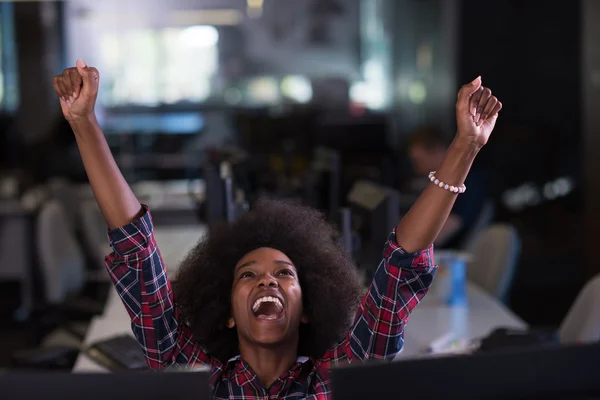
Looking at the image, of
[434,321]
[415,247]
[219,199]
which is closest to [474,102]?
[415,247]

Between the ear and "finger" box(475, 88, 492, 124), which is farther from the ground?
"finger" box(475, 88, 492, 124)

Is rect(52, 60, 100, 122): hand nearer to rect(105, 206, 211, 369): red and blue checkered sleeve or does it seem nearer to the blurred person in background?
rect(105, 206, 211, 369): red and blue checkered sleeve

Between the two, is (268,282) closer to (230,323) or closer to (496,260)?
(230,323)

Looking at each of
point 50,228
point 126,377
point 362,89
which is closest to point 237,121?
point 362,89

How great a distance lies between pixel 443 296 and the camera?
10.8 ft

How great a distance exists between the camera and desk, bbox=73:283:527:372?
280 cm

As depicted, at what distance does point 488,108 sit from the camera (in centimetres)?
140

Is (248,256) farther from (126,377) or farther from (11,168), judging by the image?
(11,168)

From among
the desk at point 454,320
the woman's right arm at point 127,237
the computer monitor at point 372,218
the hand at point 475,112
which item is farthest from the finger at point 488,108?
the desk at point 454,320

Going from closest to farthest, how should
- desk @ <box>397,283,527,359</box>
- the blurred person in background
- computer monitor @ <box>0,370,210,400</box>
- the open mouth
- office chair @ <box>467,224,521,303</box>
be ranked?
computer monitor @ <box>0,370,210,400</box>
the open mouth
desk @ <box>397,283,527,359</box>
office chair @ <box>467,224,521,303</box>
the blurred person in background

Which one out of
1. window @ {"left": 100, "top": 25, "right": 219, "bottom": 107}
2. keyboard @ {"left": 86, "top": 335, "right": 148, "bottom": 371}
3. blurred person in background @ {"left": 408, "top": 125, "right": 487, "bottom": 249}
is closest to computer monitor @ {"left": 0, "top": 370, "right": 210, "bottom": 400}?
keyboard @ {"left": 86, "top": 335, "right": 148, "bottom": 371}

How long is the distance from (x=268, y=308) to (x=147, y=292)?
0.73 ft

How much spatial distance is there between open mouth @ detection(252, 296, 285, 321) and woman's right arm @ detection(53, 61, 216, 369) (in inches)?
6.6

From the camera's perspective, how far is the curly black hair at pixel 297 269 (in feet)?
5.56
